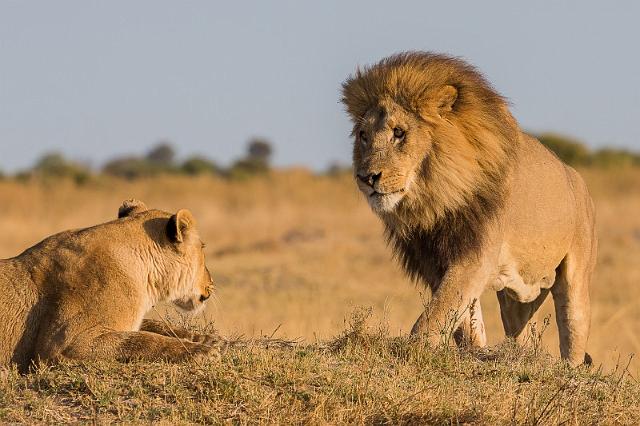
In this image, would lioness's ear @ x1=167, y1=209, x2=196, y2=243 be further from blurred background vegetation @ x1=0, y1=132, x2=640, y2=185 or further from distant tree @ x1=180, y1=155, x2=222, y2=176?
distant tree @ x1=180, y1=155, x2=222, y2=176

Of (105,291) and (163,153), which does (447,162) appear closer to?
(105,291)

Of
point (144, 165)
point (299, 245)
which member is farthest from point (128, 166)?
point (299, 245)

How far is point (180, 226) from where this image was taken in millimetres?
5988

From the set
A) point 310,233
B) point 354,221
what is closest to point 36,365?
point 310,233

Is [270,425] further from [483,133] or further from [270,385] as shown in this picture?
[483,133]

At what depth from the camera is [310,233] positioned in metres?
20.0

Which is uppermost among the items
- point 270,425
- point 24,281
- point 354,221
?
point 24,281

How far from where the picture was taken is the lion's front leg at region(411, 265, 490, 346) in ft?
20.2

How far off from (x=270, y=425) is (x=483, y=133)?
101 inches

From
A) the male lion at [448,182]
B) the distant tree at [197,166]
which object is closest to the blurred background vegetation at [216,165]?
the distant tree at [197,166]

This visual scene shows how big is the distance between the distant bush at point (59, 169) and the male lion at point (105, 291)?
2379cm

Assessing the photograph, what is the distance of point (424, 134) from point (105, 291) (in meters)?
2.04

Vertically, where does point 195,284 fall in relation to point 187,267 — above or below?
below

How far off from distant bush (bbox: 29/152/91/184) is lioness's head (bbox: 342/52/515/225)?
76.7 ft
